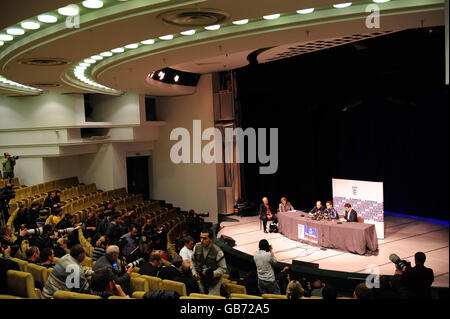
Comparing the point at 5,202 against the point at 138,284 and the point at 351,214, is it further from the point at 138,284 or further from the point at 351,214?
the point at 351,214

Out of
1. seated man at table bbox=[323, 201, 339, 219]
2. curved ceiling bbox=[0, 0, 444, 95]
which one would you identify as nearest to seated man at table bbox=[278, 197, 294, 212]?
seated man at table bbox=[323, 201, 339, 219]

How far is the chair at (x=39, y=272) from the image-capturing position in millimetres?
4536

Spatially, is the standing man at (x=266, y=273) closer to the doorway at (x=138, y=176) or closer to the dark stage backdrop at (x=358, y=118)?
the dark stage backdrop at (x=358, y=118)

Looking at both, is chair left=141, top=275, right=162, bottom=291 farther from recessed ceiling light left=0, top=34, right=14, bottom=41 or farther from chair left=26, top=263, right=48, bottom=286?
recessed ceiling light left=0, top=34, right=14, bottom=41

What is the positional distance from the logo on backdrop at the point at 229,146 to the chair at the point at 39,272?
10.3 meters

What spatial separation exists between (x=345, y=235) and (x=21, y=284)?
23.8 feet

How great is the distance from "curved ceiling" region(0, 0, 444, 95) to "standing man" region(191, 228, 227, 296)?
106 inches

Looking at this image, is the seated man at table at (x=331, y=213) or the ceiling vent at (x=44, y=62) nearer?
the ceiling vent at (x=44, y=62)

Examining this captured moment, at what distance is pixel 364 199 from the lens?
1085 cm

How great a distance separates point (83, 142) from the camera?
47.4 feet

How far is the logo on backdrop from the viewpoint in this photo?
14797mm

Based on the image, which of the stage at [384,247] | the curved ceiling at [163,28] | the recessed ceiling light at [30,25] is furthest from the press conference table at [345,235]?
the recessed ceiling light at [30,25]

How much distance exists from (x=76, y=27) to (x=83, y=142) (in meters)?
9.61
